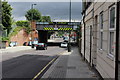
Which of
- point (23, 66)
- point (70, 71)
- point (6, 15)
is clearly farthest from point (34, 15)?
point (70, 71)

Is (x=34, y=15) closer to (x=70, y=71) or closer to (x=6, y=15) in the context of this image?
(x=6, y=15)

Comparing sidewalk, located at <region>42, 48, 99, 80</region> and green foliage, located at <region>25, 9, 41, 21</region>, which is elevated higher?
green foliage, located at <region>25, 9, 41, 21</region>

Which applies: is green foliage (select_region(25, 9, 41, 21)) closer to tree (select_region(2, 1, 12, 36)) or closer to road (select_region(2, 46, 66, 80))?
tree (select_region(2, 1, 12, 36))

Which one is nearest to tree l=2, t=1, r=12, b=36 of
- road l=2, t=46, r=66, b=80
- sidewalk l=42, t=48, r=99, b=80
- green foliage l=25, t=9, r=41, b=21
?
road l=2, t=46, r=66, b=80

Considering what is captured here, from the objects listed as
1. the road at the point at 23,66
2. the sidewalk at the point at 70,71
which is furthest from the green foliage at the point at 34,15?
the sidewalk at the point at 70,71

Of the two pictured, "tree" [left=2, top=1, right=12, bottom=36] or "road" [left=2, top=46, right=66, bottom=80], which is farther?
"tree" [left=2, top=1, right=12, bottom=36]

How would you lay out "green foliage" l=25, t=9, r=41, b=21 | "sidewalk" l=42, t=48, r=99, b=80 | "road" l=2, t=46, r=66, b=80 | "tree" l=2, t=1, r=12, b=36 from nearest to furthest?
"sidewalk" l=42, t=48, r=99, b=80 → "road" l=2, t=46, r=66, b=80 → "tree" l=2, t=1, r=12, b=36 → "green foliage" l=25, t=9, r=41, b=21

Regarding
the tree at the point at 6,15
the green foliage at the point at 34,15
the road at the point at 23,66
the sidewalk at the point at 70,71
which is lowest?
the road at the point at 23,66

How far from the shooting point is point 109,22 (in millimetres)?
7027

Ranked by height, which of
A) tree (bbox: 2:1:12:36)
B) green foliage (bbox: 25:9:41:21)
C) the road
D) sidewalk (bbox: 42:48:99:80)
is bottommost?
the road

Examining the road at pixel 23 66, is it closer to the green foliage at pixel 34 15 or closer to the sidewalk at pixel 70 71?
the sidewalk at pixel 70 71

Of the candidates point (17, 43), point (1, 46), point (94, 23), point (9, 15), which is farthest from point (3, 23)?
point (94, 23)

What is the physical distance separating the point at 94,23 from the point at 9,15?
3185cm

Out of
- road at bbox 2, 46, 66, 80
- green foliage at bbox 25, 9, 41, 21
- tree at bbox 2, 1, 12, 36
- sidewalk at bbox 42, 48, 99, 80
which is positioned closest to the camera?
sidewalk at bbox 42, 48, 99, 80
